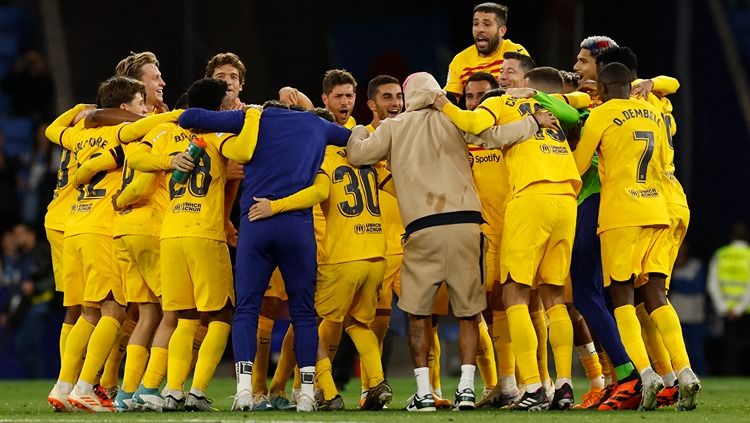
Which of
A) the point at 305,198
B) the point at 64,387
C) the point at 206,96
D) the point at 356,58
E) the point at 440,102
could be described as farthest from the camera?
the point at 356,58

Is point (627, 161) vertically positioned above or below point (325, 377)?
above

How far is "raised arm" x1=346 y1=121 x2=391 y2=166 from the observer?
909 cm

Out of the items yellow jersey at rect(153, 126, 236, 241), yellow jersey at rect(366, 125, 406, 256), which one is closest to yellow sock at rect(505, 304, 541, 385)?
yellow jersey at rect(366, 125, 406, 256)

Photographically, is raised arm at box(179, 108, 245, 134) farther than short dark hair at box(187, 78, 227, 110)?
No

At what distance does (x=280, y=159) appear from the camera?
895 centimetres

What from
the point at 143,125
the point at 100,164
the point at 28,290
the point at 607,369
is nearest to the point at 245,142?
the point at 143,125

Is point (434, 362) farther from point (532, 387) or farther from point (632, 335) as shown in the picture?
point (632, 335)

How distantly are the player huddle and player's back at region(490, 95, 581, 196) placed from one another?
0.04ft

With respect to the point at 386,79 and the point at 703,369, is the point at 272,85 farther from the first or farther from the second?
the point at 386,79

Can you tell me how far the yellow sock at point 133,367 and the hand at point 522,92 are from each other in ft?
9.27

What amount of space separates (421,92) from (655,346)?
7.25 feet

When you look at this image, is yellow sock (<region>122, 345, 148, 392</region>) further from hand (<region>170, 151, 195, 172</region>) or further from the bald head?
the bald head

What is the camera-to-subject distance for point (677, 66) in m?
17.3

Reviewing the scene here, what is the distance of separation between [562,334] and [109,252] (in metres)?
2.99
